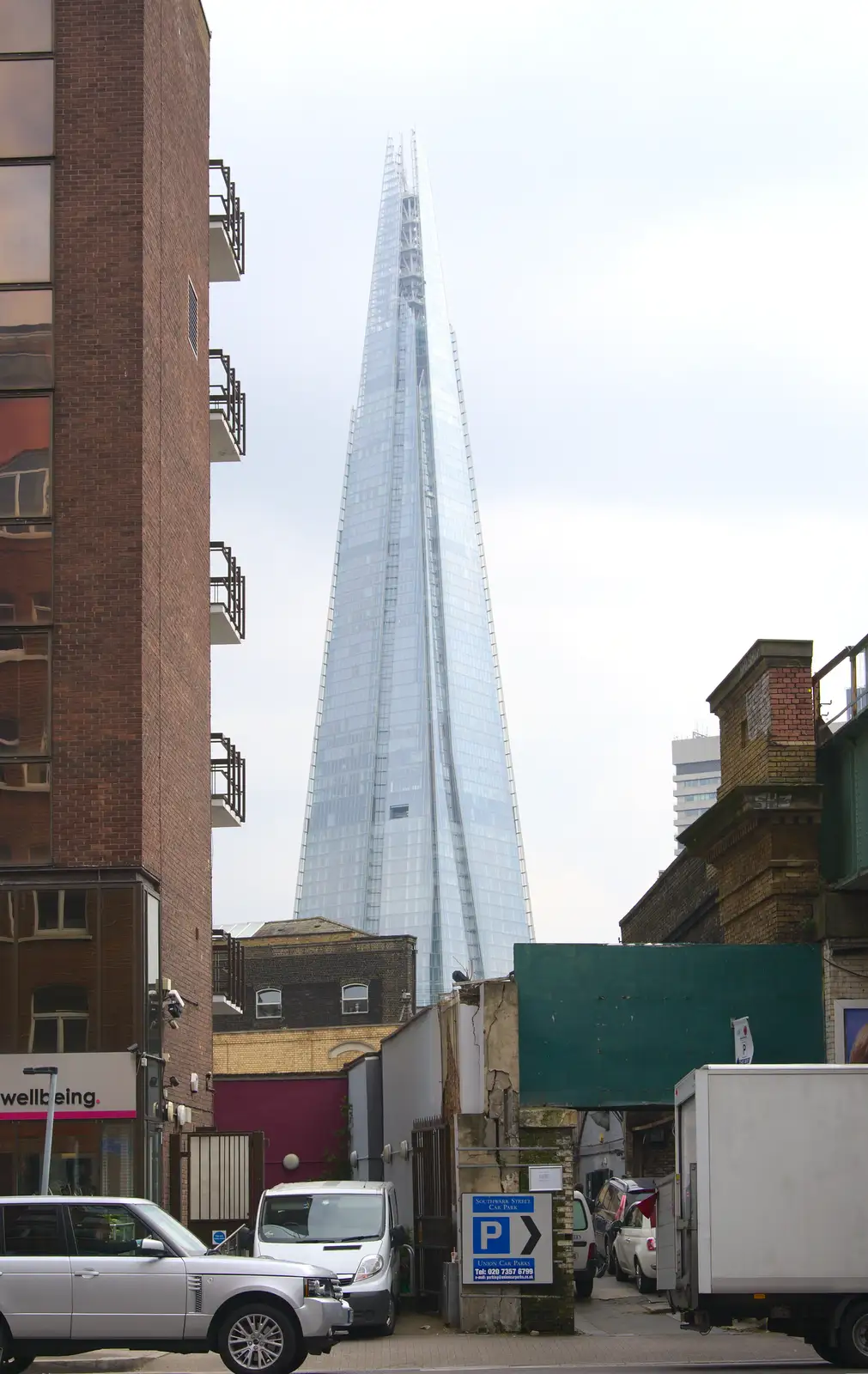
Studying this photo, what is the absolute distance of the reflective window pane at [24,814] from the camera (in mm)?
25828

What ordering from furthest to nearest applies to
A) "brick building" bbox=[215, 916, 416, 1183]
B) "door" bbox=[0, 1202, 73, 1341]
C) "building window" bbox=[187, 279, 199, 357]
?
"brick building" bbox=[215, 916, 416, 1183]
"building window" bbox=[187, 279, 199, 357]
"door" bbox=[0, 1202, 73, 1341]

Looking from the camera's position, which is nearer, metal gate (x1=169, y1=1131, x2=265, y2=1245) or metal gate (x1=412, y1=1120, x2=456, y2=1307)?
metal gate (x1=412, y1=1120, x2=456, y2=1307)

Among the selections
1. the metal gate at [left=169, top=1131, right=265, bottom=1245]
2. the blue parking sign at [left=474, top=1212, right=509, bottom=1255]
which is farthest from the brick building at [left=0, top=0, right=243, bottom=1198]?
the blue parking sign at [left=474, top=1212, right=509, bottom=1255]

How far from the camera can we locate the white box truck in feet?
56.2

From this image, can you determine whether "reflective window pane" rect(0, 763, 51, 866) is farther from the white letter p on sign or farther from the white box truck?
the white box truck

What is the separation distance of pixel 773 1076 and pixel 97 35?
18206 mm

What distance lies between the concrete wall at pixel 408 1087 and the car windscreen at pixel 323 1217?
2.86 m

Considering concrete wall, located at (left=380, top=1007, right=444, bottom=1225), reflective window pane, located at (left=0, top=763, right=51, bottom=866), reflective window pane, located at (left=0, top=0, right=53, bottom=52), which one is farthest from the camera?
reflective window pane, located at (left=0, top=0, right=53, bottom=52)

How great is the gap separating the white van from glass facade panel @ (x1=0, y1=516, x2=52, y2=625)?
27.3 feet

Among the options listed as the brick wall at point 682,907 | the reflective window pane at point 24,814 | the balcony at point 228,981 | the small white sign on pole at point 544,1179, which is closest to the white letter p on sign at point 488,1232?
the small white sign on pole at point 544,1179

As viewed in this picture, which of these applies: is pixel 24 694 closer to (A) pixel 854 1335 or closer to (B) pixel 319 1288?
(B) pixel 319 1288

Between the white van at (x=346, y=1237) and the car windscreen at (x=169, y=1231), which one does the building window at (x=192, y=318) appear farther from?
the car windscreen at (x=169, y=1231)

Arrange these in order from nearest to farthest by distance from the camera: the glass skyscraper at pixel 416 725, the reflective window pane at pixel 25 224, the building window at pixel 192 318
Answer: the reflective window pane at pixel 25 224, the building window at pixel 192 318, the glass skyscraper at pixel 416 725

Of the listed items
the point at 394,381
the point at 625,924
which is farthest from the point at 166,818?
the point at 394,381
